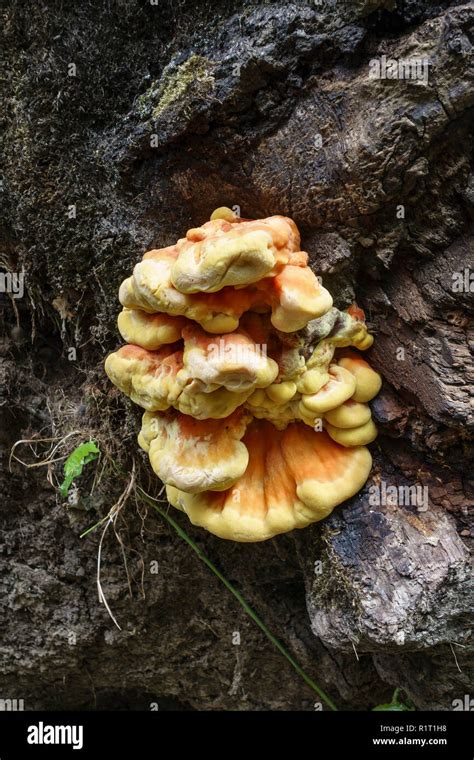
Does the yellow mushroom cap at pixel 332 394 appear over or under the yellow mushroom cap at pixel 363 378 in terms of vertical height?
under

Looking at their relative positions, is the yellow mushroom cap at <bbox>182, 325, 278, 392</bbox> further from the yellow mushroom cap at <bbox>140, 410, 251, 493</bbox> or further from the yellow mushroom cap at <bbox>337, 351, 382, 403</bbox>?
the yellow mushroom cap at <bbox>337, 351, 382, 403</bbox>

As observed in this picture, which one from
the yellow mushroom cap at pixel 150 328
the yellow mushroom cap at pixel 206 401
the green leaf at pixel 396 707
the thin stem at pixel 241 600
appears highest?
the yellow mushroom cap at pixel 150 328

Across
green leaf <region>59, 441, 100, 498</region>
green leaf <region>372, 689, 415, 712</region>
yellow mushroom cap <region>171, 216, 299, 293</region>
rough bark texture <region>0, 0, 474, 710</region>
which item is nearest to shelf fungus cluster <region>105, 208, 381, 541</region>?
yellow mushroom cap <region>171, 216, 299, 293</region>

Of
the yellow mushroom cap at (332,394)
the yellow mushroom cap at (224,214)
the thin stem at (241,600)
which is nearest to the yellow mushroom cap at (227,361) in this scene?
the yellow mushroom cap at (332,394)

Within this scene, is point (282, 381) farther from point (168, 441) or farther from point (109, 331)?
point (109, 331)

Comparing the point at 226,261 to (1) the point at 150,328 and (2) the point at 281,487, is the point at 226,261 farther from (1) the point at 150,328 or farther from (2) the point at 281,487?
(2) the point at 281,487

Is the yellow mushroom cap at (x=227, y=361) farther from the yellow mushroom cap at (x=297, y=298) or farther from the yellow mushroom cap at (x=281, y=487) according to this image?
the yellow mushroom cap at (x=281, y=487)

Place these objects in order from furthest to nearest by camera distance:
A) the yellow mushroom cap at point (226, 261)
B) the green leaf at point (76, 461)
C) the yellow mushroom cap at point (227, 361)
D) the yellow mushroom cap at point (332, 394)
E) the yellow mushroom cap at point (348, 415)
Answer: the green leaf at point (76, 461) → the yellow mushroom cap at point (348, 415) → the yellow mushroom cap at point (332, 394) → the yellow mushroom cap at point (227, 361) → the yellow mushroom cap at point (226, 261)
